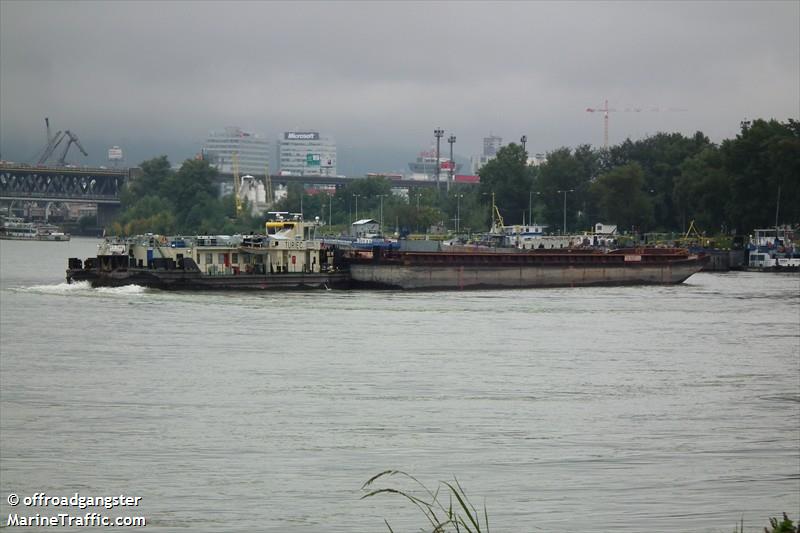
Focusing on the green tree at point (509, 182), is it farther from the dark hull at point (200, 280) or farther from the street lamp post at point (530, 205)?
the dark hull at point (200, 280)

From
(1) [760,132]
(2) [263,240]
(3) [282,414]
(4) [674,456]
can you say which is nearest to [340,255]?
(2) [263,240]

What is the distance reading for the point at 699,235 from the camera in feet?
412

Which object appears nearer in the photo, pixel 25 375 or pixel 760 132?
pixel 25 375

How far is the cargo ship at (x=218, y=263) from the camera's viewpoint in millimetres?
65875

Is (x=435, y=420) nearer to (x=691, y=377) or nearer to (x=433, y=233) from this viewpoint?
(x=691, y=377)

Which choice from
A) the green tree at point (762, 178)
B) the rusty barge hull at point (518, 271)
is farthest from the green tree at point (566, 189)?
the rusty barge hull at point (518, 271)

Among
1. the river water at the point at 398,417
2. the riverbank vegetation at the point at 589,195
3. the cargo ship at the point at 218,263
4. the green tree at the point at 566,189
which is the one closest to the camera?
the river water at the point at 398,417

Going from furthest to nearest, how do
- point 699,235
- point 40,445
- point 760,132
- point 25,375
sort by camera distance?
point 699,235 → point 760,132 → point 25,375 → point 40,445

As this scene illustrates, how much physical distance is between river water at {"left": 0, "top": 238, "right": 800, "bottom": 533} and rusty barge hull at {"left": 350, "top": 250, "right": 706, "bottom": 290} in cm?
1745

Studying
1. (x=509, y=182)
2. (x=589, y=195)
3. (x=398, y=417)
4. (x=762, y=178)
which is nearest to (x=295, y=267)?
(x=398, y=417)

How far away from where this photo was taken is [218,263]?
69500 millimetres

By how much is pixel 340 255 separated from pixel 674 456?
4892cm

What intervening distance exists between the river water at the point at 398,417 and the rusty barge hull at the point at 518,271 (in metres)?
17.4

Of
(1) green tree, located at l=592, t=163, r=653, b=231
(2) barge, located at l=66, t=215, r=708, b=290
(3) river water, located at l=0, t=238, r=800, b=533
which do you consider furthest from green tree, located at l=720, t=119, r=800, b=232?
(3) river water, located at l=0, t=238, r=800, b=533
